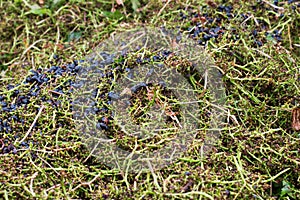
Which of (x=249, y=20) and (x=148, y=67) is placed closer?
(x=148, y=67)

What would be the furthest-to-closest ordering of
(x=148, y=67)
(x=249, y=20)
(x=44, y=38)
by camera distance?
(x=44, y=38), (x=249, y=20), (x=148, y=67)

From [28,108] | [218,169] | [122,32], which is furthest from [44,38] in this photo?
[218,169]

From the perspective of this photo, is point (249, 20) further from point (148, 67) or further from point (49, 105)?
point (49, 105)

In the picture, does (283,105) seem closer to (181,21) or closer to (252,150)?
(252,150)

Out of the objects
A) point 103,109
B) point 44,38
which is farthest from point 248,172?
point 44,38

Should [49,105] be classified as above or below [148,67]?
below

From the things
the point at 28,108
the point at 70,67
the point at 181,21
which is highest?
the point at 181,21

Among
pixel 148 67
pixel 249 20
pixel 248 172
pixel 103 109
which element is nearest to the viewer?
pixel 248 172
